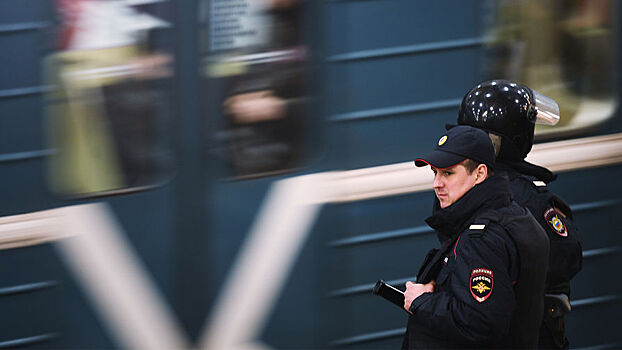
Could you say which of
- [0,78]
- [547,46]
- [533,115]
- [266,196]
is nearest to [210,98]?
[266,196]

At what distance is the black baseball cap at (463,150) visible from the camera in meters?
2.42

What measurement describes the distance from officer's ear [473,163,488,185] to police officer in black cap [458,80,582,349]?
0.22 m

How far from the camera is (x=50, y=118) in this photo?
3121 millimetres

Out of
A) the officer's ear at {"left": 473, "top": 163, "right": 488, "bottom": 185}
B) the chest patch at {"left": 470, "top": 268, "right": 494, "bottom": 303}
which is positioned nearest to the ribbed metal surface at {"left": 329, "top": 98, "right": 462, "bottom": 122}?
the officer's ear at {"left": 473, "top": 163, "right": 488, "bottom": 185}

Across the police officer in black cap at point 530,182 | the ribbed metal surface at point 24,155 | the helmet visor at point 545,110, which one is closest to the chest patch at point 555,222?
the police officer in black cap at point 530,182

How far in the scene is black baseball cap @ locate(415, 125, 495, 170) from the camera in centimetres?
242

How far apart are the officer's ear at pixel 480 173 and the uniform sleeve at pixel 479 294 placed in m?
0.15

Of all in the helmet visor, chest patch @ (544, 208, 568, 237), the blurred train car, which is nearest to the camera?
chest patch @ (544, 208, 568, 237)

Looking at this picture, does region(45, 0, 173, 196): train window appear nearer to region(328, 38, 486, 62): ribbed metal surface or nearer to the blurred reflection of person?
the blurred reflection of person

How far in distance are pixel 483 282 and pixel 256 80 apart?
1.41m

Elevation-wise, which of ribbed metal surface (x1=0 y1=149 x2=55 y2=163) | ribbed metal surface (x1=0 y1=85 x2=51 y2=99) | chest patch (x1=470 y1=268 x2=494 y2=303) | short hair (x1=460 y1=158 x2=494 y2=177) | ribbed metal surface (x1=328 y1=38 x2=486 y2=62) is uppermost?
ribbed metal surface (x1=328 y1=38 x2=486 y2=62)

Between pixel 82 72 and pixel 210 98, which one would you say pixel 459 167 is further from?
pixel 82 72

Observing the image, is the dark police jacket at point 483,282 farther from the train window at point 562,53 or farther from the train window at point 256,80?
the train window at point 562,53

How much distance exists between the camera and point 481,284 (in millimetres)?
2336
